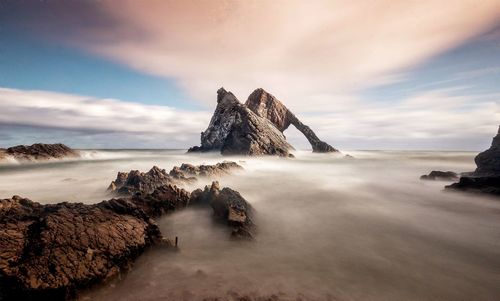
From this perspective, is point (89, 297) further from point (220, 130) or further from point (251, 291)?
point (220, 130)

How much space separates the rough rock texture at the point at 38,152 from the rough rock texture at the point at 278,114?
29704 millimetres

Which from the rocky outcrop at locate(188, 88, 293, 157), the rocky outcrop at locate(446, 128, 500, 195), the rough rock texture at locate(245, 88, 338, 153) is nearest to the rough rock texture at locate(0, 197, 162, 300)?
the rocky outcrop at locate(446, 128, 500, 195)

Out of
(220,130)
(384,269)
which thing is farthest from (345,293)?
(220,130)

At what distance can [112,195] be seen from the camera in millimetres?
10008

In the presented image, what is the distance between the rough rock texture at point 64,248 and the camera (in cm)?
344

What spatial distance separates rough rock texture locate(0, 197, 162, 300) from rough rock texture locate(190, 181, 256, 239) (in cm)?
189

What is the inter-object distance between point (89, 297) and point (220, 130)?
1581 inches

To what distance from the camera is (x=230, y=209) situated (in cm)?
668

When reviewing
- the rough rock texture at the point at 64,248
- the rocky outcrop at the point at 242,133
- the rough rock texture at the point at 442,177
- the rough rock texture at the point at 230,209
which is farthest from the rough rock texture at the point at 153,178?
the rocky outcrop at the point at 242,133

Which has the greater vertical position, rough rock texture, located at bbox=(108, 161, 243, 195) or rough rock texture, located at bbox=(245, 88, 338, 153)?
rough rock texture, located at bbox=(245, 88, 338, 153)

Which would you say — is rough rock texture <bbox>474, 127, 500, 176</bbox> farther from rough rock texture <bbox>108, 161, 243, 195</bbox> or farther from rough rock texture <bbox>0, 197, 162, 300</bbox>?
rough rock texture <bbox>0, 197, 162, 300</bbox>

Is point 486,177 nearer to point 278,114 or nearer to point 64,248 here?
point 64,248

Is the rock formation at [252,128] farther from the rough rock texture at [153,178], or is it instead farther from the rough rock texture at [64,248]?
the rough rock texture at [64,248]

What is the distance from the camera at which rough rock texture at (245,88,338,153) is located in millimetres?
47844
